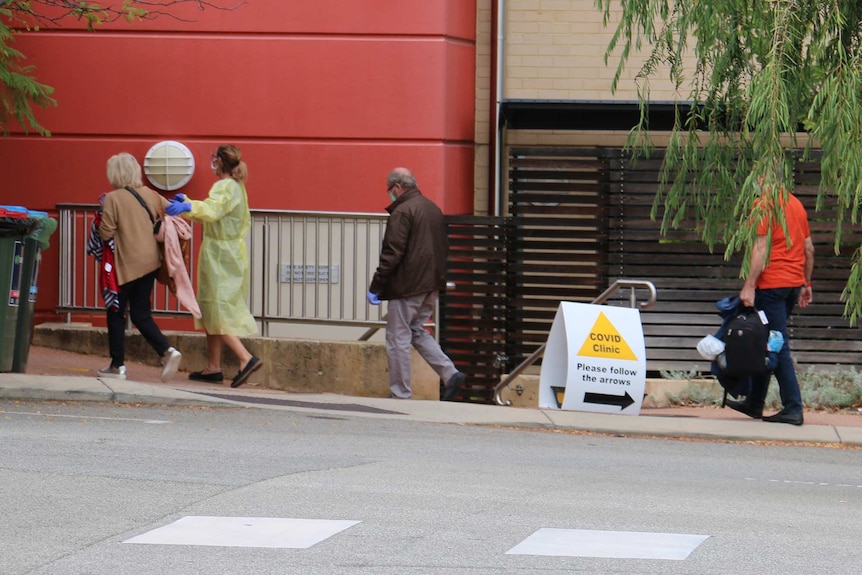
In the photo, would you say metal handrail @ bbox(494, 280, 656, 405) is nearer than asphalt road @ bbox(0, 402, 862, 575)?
No

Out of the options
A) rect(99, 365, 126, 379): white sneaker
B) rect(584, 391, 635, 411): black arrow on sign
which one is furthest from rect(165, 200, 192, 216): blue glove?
rect(584, 391, 635, 411): black arrow on sign

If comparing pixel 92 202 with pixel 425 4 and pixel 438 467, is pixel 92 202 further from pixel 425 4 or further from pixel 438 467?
pixel 438 467

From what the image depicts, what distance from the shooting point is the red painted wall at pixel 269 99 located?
13469mm

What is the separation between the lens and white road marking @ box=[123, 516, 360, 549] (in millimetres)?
5508

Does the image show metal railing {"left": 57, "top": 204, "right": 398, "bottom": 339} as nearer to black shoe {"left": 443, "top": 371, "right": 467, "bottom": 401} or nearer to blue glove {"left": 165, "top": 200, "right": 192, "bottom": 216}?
Result: black shoe {"left": 443, "top": 371, "right": 467, "bottom": 401}

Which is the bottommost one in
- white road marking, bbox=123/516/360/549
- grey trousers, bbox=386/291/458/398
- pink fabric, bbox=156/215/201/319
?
white road marking, bbox=123/516/360/549

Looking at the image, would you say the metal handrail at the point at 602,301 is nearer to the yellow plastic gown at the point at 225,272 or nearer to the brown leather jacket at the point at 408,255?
the brown leather jacket at the point at 408,255

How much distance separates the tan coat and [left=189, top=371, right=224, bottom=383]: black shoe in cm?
115

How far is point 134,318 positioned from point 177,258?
23.0 inches

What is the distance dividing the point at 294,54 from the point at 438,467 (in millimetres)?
7024

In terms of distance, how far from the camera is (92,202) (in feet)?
44.7

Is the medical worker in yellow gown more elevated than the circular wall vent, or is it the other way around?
the circular wall vent

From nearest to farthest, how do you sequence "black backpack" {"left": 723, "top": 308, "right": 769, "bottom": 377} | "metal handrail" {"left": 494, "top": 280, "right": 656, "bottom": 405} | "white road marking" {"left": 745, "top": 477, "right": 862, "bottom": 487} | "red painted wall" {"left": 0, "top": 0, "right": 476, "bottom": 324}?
"white road marking" {"left": 745, "top": 477, "right": 862, "bottom": 487}, "black backpack" {"left": 723, "top": 308, "right": 769, "bottom": 377}, "metal handrail" {"left": 494, "top": 280, "right": 656, "bottom": 405}, "red painted wall" {"left": 0, "top": 0, "right": 476, "bottom": 324}

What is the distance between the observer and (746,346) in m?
9.51
